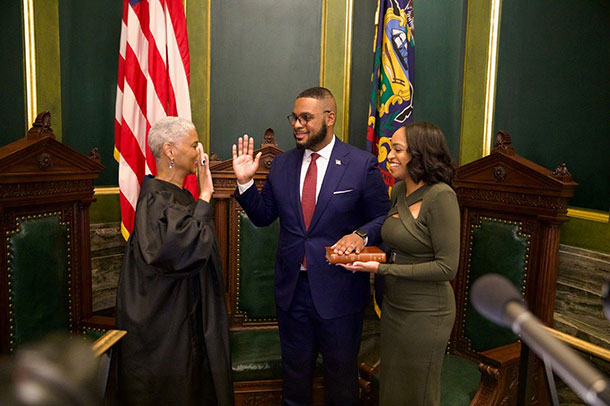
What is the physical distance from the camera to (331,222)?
2207mm

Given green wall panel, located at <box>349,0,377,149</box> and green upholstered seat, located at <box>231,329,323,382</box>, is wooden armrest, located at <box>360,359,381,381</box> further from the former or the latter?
green wall panel, located at <box>349,0,377,149</box>

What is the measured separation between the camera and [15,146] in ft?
6.89

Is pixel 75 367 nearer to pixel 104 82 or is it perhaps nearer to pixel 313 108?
pixel 313 108

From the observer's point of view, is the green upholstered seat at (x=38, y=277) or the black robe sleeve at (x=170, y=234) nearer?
the black robe sleeve at (x=170, y=234)

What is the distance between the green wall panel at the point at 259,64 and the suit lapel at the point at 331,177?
1.46 meters

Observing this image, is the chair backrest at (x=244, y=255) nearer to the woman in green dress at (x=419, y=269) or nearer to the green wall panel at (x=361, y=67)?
the green wall panel at (x=361, y=67)

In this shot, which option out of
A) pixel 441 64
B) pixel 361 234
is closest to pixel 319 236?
pixel 361 234

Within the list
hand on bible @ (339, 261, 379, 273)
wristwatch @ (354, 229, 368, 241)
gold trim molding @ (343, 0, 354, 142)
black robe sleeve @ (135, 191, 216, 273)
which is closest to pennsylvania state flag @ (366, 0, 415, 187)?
gold trim molding @ (343, 0, 354, 142)

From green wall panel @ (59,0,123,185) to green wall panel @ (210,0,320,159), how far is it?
0.71m

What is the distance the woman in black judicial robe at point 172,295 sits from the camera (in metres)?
1.91

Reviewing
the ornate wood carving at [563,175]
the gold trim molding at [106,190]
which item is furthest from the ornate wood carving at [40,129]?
the ornate wood carving at [563,175]

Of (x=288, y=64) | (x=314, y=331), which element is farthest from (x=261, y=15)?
(x=314, y=331)

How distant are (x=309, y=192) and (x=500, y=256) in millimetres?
1120

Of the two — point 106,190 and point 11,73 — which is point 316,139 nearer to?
point 106,190
